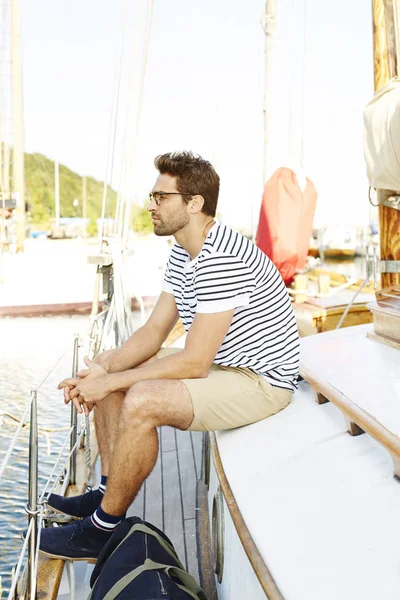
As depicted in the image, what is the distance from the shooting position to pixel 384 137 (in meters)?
2.59

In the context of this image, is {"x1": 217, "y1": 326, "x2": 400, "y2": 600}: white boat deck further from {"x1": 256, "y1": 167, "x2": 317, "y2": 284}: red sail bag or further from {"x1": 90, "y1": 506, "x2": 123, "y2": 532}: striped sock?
{"x1": 256, "y1": 167, "x2": 317, "y2": 284}: red sail bag

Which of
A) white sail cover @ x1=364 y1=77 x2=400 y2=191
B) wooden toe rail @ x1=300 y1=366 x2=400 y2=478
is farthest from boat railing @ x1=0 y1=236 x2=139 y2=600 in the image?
white sail cover @ x1=364 y1=77 x2=400 y2=191

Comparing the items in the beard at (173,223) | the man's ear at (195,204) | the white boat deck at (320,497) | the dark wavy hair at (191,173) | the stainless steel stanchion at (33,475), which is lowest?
the stainless steel stanchion at (33,475)

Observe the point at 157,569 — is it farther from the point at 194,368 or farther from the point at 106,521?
the point at 194,368

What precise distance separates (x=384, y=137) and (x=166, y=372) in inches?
54.7

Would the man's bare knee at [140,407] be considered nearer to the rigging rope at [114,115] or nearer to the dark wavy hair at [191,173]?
the dark wavy hair at [191,173]

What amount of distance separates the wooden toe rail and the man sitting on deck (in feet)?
0.32

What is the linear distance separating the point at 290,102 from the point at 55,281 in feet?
17.8

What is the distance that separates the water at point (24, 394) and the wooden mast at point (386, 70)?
5.18ft

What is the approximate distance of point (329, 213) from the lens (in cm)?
2977

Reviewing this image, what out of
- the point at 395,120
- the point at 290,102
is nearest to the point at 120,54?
the point at 395,120

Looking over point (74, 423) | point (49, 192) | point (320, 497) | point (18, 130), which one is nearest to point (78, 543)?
point (74, 423)

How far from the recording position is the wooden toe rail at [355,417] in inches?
53.4

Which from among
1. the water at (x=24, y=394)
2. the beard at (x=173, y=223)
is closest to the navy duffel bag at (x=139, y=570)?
the water at (x=24, y=394)
